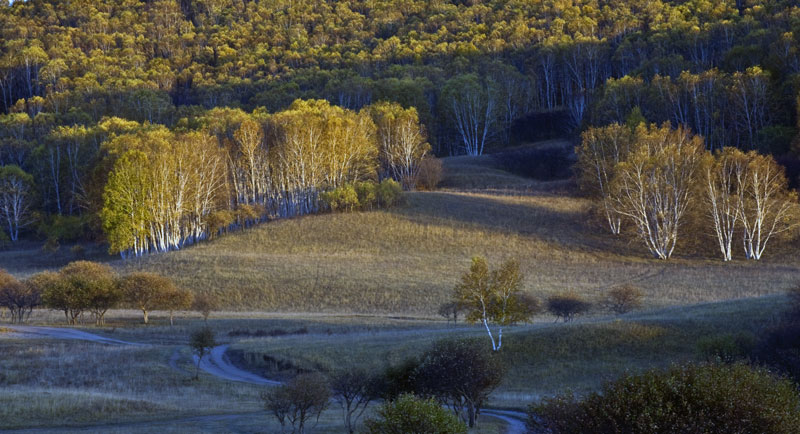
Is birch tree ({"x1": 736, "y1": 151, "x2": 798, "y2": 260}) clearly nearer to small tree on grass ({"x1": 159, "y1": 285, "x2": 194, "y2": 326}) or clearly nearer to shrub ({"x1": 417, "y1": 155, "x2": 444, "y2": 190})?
shrub ({"x1": 417, "y1": 155, "x2": 444, "y2": 190})

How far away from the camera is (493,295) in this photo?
3906 centimetres

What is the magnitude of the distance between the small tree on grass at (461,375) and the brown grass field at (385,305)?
1291 millimetres

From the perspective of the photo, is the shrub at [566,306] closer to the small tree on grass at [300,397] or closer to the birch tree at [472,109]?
the small tree on grass at [300,397]

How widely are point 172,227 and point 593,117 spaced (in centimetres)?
6709

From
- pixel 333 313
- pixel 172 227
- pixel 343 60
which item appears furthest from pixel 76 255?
pixel 343 60

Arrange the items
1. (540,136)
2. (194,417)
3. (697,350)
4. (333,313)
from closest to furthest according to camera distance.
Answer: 1. (194,417)
2. (697,350)
3. (333,313)
4. (540,136)

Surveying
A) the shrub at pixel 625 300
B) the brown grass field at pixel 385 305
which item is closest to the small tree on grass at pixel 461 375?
the brown grass field at pixel 385 305

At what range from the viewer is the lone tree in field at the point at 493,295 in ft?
126

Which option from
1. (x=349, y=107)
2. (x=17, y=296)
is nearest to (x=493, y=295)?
(x=17, y=296)

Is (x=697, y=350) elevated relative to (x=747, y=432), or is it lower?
lower

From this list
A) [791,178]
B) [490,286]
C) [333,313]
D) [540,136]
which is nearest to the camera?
[490,286]

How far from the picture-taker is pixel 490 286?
38938 millimetres

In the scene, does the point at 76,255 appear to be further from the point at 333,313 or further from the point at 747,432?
the point at 747,432

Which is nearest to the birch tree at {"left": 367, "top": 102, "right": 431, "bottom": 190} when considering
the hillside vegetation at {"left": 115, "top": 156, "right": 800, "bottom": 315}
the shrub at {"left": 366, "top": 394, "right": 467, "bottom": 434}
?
the hillside vegetation at {"left": 115, "top": 156, "right": 800, "bottom": 315}
